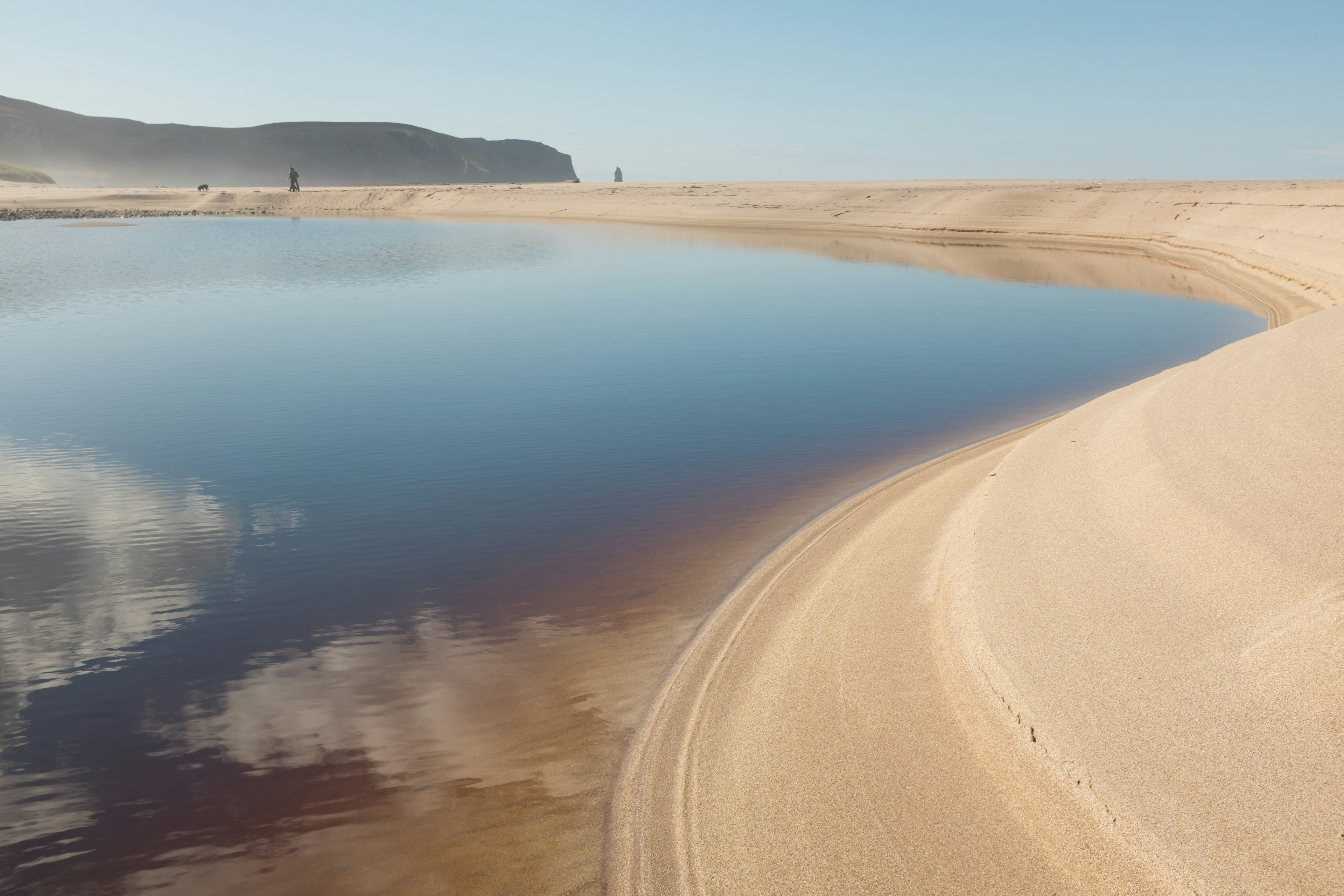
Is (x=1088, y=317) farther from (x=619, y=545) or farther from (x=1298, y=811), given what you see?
(x=1298, y=811)

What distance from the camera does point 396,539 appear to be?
9641mm

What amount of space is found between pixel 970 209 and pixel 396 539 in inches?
2239

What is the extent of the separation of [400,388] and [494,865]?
13091mm

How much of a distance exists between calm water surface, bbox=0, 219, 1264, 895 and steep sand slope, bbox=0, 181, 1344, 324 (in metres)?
10.3

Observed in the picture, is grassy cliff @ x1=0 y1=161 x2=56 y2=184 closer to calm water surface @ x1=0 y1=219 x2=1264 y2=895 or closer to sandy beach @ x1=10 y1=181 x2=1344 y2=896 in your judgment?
calm water surface @ x1=0 y1=219 x2=1264 y2=895

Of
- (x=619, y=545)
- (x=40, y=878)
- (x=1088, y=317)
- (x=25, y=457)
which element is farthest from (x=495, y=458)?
(x=1088, y=317)

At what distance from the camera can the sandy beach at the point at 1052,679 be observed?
457 cm

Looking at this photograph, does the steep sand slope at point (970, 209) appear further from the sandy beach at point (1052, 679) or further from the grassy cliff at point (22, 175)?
the grassy cliff at point (22, 175)

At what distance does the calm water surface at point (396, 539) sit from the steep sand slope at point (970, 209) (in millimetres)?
10300

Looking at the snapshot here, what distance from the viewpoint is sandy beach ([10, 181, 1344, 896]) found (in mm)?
4574

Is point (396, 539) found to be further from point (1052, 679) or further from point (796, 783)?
point (1052, 679)

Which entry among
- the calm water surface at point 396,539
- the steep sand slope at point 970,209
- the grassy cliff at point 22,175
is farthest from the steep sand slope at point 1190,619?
the grassy cliff at point 22,175

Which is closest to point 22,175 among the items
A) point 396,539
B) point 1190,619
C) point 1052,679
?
point 396,539

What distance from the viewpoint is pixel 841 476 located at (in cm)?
1182
